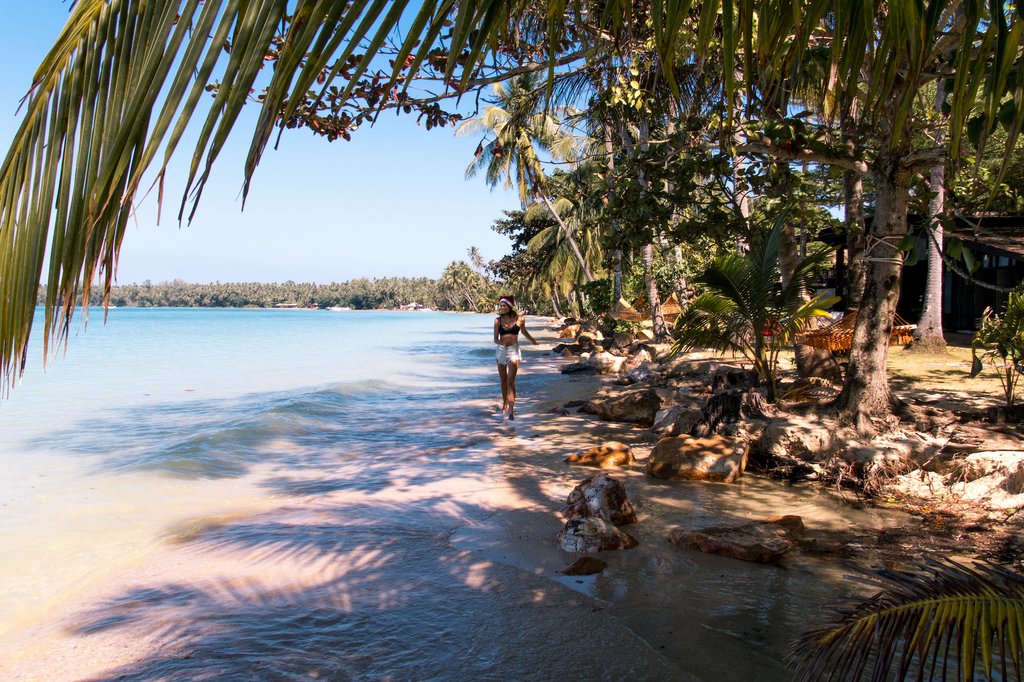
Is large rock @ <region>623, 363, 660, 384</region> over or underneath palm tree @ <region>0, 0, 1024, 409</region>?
underneath

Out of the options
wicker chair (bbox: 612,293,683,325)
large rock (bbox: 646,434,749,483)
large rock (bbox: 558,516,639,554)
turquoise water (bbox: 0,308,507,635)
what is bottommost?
turquoise water (bbox: 0,308,507,635)

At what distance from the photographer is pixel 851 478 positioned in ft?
17.7

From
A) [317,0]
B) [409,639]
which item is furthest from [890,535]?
[317,0]

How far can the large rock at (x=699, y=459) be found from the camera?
5.87 m

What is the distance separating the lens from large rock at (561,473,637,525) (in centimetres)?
470

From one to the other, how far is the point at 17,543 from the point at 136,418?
6.97 m

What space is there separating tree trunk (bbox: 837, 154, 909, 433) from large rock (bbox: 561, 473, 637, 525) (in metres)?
2.46

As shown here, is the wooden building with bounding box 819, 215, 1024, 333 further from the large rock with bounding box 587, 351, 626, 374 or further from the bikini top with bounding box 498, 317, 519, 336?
the bikini top with bounding box 498, 317, 519, 336

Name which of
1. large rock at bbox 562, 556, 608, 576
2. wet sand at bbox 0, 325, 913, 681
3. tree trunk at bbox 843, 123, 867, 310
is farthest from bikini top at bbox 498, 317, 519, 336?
large rock at bbox 562, 556, 608, 576

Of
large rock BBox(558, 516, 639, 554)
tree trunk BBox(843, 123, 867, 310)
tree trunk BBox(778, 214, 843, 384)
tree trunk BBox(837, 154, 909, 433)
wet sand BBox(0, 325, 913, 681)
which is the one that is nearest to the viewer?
wet sand BBox(0, 325, 913, 681)

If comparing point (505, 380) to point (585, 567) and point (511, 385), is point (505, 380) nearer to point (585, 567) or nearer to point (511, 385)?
point (511, 385)

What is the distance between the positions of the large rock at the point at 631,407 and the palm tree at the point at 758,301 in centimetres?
143

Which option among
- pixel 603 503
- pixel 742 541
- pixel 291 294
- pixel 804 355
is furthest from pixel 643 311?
pixel 291 294

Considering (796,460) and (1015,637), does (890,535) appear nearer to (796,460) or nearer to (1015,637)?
(796,460)
